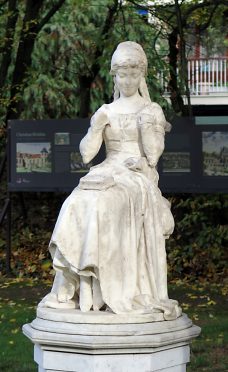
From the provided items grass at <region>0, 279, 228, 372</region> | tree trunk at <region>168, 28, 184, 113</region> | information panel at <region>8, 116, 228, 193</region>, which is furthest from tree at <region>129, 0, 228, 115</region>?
grass at <region>0, 279, 228, 372</region>

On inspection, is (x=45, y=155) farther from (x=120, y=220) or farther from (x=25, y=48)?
(x=120, y=220)

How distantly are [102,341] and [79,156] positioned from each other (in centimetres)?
726

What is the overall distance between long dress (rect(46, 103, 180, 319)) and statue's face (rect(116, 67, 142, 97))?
6.6 inches

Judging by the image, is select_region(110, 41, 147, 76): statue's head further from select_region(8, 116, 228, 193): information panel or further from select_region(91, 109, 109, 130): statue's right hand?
select_region(8, 116, 228, 193): information panel

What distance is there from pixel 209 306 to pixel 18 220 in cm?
555

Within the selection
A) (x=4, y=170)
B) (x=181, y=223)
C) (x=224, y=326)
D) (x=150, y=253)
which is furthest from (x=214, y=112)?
(x=150, y=253)

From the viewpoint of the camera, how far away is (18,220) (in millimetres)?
17250

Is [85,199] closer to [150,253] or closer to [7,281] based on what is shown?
[150,253]

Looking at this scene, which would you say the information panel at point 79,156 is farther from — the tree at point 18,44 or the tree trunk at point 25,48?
the tree trunk at point 25,48

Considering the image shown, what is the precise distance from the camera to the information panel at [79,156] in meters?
13.6

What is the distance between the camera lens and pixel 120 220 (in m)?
7.34

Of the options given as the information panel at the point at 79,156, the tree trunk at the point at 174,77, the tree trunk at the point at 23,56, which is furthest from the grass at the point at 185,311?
the tree trunk at the point at 23,56

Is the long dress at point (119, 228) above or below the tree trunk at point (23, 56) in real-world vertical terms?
below

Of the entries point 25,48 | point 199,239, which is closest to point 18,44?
point 25,48
